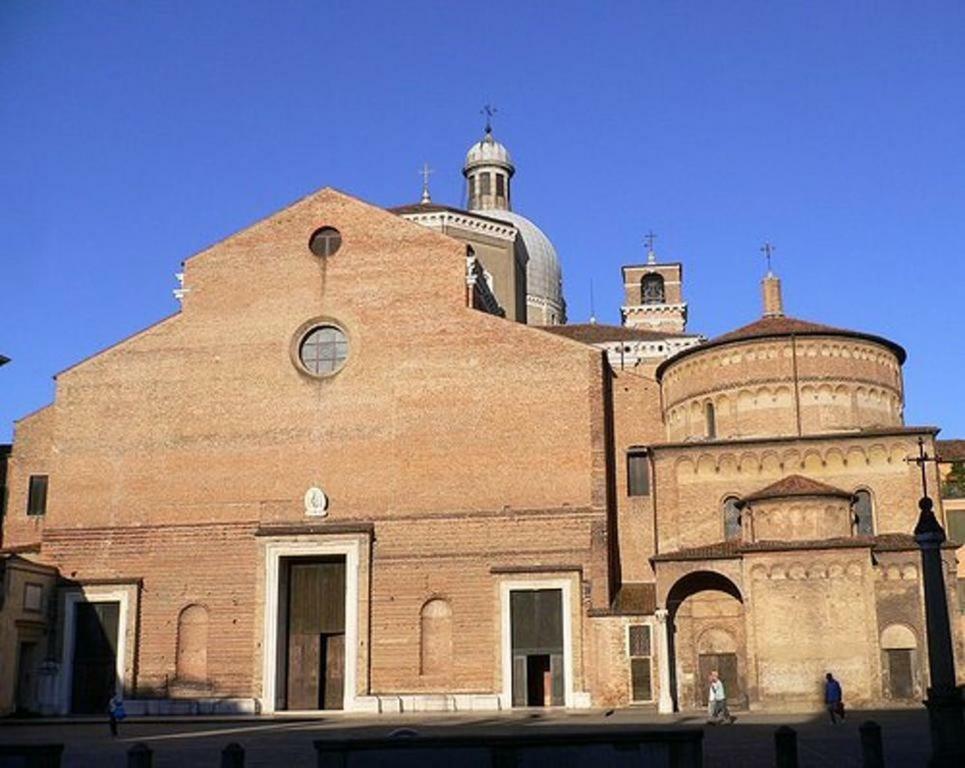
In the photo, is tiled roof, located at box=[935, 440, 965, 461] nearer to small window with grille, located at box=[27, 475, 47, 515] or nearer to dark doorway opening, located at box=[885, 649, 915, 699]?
dark doorway opening, located at box=[885, 649, 915, 699]

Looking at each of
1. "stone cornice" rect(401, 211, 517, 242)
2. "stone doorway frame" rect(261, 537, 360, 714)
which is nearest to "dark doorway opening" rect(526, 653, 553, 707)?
"stone doorway frame" rect(261, 537, 360, 714)

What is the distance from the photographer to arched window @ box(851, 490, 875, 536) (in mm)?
30294

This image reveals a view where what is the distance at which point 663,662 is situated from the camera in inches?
1120

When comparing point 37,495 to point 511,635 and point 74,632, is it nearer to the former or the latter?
point 74,632

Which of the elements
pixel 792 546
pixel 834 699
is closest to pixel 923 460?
pixel 834 699

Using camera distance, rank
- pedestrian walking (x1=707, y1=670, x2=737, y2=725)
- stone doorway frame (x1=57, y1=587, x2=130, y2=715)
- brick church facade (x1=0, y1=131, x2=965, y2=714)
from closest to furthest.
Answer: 1. pedestrian walking (x1=707, y1=670, x2=737, y2=725)
2. brick church facade (x1=0, y1=131, x2=965, y2=714)
3. stone doorway frame (x1=57, y1=587, x2=130, y2=715)

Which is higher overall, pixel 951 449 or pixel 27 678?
pixel 951 449

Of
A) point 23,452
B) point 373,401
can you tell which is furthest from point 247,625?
point 23,452

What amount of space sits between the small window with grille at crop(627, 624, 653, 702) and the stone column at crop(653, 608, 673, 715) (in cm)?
43

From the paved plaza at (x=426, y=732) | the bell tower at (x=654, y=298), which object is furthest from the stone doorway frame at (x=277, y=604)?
the bell tower at (x=654, y=298)

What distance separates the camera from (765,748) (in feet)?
58.7

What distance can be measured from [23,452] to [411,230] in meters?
14.7

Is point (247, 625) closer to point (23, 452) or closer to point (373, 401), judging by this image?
point (373, 401)

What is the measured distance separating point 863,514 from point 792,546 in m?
3.88
